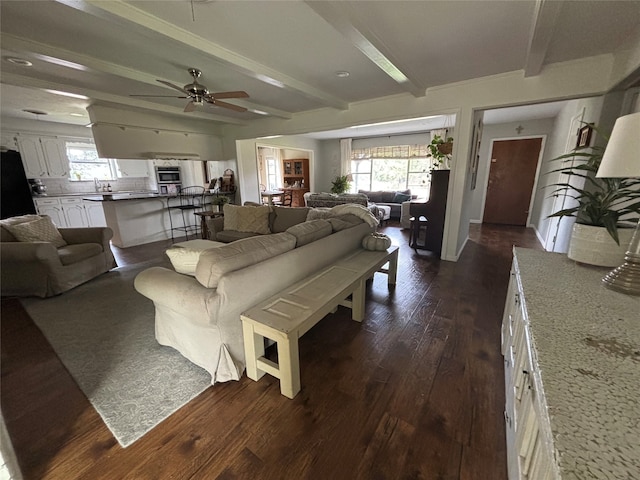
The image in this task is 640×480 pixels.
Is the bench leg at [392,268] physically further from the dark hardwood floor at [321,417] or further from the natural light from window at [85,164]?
the natural light from window at [85,164]

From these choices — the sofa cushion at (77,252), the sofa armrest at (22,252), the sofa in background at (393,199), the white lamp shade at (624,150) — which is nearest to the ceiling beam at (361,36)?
the white lamp shade at (624,150)

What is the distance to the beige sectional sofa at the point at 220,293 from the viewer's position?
5.08ft

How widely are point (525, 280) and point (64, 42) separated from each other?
397cm

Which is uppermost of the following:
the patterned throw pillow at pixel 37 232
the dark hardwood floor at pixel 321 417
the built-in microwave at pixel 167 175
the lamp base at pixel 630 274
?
the built-in microwave at pixel 167 175

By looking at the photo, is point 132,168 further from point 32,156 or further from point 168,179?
→ point 32,156

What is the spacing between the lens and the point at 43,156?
5.36 m

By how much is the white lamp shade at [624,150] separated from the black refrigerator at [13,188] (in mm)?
7758

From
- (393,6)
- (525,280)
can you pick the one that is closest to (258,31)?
(393,6)

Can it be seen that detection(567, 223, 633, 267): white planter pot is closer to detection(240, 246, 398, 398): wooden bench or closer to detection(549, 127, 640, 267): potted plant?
detection(549, 127, 640, 267): potted plant

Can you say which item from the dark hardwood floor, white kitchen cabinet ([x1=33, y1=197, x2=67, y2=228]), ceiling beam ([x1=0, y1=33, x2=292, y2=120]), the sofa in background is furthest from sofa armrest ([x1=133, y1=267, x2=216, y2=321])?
the sofa in background

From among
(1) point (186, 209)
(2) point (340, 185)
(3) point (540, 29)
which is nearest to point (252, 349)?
(3) point (540, 29)

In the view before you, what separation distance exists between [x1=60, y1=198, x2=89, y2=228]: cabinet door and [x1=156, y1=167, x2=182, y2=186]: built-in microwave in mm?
1649

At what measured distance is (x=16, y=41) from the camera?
2262mm

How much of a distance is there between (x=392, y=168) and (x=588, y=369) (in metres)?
7.88
